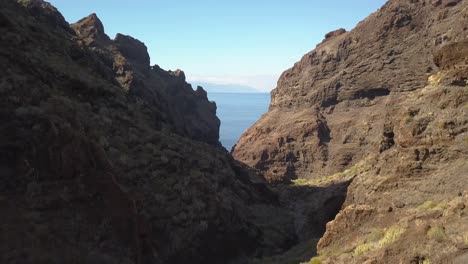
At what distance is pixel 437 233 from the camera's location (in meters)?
12.4

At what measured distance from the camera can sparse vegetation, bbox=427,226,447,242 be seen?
12172mm

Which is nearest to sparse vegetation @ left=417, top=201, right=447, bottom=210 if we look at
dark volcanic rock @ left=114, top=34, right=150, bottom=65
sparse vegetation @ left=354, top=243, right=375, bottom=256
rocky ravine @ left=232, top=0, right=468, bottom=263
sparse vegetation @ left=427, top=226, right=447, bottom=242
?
rocky ravine @ left=232, top=0, right=468, bottom=263

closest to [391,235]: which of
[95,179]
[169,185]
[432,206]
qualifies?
[432,206]

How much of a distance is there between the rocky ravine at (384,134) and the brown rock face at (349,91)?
0.16m

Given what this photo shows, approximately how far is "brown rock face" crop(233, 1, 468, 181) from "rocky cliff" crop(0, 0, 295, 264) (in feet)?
66.1

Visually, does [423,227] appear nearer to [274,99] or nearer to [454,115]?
[454,115]

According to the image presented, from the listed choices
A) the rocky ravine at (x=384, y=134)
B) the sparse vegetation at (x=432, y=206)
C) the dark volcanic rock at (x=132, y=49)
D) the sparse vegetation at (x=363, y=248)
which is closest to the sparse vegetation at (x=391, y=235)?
the rocky ravine at (x=384, y=134)

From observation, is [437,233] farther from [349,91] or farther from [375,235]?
[349,91]

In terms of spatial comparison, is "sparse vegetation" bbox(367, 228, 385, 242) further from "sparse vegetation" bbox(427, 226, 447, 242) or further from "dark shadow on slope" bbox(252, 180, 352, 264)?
"dark shadow on slope" bbox(252, 180, 352, 264)

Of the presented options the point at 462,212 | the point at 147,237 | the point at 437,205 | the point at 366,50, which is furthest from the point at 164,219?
the point at 366,50

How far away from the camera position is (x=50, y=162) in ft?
54.7

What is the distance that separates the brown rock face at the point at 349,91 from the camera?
190 ft

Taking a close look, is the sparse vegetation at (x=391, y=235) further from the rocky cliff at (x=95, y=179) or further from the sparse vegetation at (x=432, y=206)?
the rocky cliff at (x=95, y=179)

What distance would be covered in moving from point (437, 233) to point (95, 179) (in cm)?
1182
